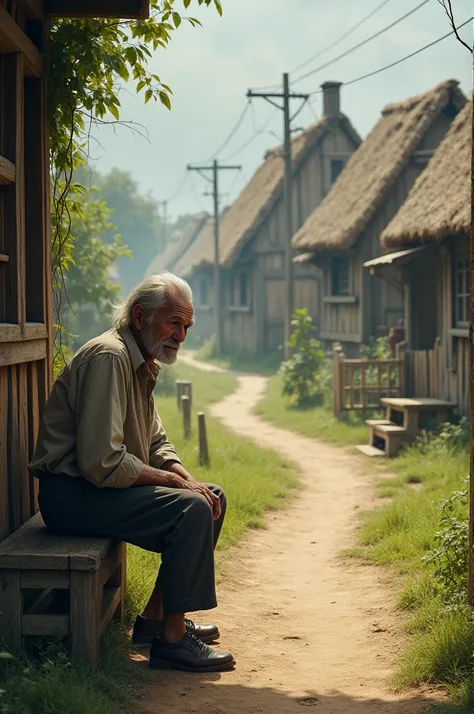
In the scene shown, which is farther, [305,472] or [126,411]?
[305,472]

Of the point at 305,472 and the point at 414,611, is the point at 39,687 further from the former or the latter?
the point at 305,472

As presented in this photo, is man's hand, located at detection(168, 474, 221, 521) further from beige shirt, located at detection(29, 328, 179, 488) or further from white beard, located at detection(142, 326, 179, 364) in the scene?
white beard, located at detection(142, 326, 179, 364)

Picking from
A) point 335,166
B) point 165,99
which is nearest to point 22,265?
point 165,99

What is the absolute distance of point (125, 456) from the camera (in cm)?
431

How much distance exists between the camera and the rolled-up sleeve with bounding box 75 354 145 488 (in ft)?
14.0

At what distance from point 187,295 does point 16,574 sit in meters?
1.58

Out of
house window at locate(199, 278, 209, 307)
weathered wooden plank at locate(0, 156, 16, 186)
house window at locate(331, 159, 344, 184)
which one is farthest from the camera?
house window at locate(199, 278, 209, 307)

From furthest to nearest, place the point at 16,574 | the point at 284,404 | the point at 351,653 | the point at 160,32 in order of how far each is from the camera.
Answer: the point at 284,404, the point at 160,32, the point at 351,653, the point at 16,574

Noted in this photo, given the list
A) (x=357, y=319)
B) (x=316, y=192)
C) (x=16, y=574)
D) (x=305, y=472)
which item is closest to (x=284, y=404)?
(x=357, y=319)

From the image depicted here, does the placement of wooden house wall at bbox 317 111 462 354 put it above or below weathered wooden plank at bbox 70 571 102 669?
above

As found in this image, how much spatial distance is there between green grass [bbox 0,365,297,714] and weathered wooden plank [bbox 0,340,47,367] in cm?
133

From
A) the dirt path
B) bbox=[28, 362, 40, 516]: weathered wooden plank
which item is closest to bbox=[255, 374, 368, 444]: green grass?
the dirt path

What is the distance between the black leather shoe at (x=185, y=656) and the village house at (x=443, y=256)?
8025mm

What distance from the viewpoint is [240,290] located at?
2961cm
